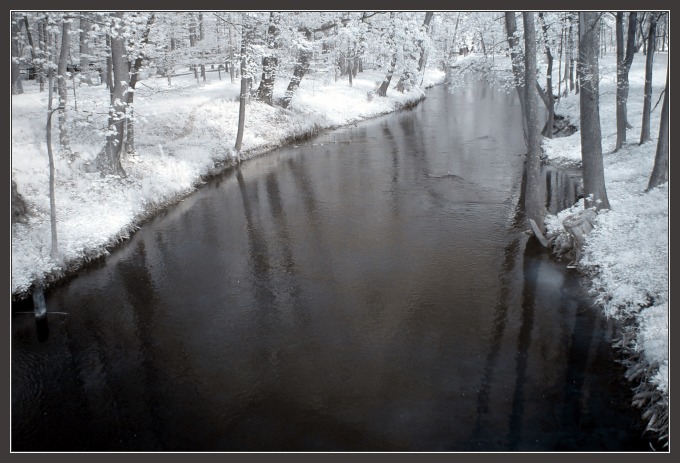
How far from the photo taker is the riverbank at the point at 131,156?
14.4 meters

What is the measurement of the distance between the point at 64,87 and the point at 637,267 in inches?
665

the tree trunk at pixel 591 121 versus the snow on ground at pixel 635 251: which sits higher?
the tree trunk at pixel 591 121

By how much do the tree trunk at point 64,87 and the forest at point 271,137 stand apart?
0.21ft

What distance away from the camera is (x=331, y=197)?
20.8 m

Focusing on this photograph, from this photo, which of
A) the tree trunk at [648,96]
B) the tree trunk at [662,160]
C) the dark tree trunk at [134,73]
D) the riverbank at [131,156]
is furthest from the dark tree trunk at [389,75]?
the tree trunk at [662,160]

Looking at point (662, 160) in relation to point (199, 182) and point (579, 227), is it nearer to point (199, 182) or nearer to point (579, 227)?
point (579, 227)

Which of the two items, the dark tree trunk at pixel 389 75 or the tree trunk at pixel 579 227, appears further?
the dark tree trunk at pixel 389 75

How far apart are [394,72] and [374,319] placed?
30302 millimetres

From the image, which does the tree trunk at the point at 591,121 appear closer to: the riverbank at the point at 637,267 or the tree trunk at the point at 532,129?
the riverbank at the point at 637,267

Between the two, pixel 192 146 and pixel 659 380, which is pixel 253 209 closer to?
pixel 192 146

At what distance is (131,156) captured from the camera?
2047 centimetres

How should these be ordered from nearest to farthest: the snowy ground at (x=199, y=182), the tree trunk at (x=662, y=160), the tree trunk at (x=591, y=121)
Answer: the snowy ground at (x=199, y=182) < the tree trunk at (x=591, y=121) < the tree trunk at (x=662, y=160)

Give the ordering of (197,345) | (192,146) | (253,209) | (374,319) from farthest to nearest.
Answer: (192,146) → (253,209) → (374,319) → (197,345)

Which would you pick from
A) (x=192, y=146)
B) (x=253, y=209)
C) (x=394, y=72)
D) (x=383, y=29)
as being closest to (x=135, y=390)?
(x=253, y=209)
